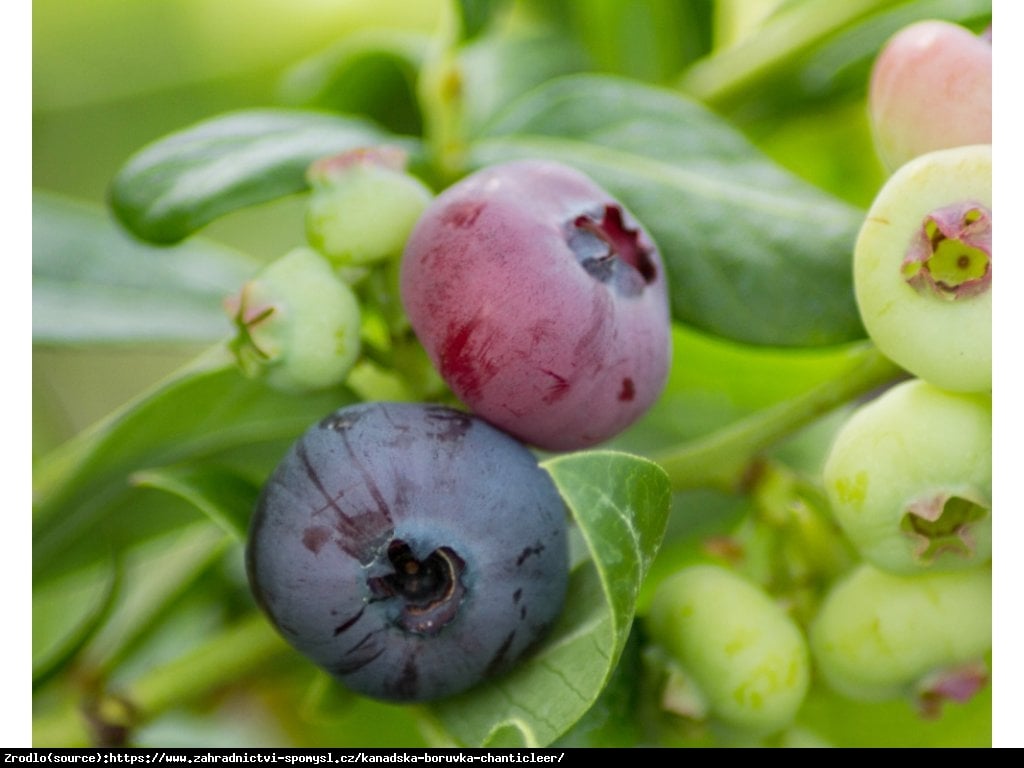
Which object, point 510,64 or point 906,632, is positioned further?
point 510,64

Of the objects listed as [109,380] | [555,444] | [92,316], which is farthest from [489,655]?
[109,380]

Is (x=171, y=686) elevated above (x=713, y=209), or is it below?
below

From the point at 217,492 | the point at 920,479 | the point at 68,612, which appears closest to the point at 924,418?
the point at 920,479

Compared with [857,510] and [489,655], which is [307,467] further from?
[857,510]

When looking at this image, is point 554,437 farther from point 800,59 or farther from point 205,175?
point 800,59

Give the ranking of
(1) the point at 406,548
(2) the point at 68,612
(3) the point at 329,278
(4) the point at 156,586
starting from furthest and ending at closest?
(4) the point at 156,586 < (2) the point at 68,612 < (3) the point at 329,278 < (1) the point at 406,548

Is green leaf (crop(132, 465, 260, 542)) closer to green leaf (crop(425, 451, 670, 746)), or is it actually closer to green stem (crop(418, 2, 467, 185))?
green leaf (crop(425, 451, 670, 746))
